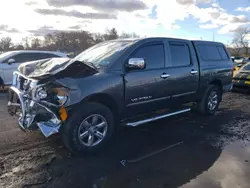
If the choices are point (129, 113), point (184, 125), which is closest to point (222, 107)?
point (184, 125)

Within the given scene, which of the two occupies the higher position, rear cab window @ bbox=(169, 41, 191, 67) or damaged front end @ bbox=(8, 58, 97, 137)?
rear cab window @ bbox=(169, 41, 191, 67)

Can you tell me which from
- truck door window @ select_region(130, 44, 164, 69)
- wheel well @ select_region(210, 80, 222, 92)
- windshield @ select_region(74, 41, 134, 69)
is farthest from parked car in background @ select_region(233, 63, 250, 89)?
windshield @ select_region(74, 41, 134, 69)

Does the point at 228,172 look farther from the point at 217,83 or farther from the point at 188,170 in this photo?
the point at 217,83

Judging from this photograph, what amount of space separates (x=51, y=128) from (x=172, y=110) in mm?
3011

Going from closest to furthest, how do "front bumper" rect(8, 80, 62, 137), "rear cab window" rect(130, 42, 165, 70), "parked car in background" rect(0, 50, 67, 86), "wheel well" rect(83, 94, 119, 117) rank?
"front bumper" rect(8, 80, 62, 137) → "wheel well" rect(83, 94, 119, 117) → "rear cab window" rect(130, 42, 165, 70) → "parked car in background" rect(0, 50, 67, 86)

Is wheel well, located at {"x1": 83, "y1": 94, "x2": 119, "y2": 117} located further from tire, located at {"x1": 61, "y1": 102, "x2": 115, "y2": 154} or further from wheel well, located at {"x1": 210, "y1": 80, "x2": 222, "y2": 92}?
wheel well, located at {"x1": 210, "y1": 80, "x2": 222, "y2": 92}

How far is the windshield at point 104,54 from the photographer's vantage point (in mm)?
4516

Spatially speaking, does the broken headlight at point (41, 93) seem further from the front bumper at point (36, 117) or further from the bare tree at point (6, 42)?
the bare tree at point (6, 42)

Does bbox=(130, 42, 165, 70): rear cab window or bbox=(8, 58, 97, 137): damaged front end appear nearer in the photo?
bbox=(8, 58, 97, 137): damaged front end

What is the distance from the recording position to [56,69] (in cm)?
399

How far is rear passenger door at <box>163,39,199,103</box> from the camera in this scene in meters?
5.37

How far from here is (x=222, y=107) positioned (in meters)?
8.09

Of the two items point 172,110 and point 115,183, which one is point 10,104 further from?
point 172,110

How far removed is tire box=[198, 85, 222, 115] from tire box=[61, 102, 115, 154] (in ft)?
10.8
